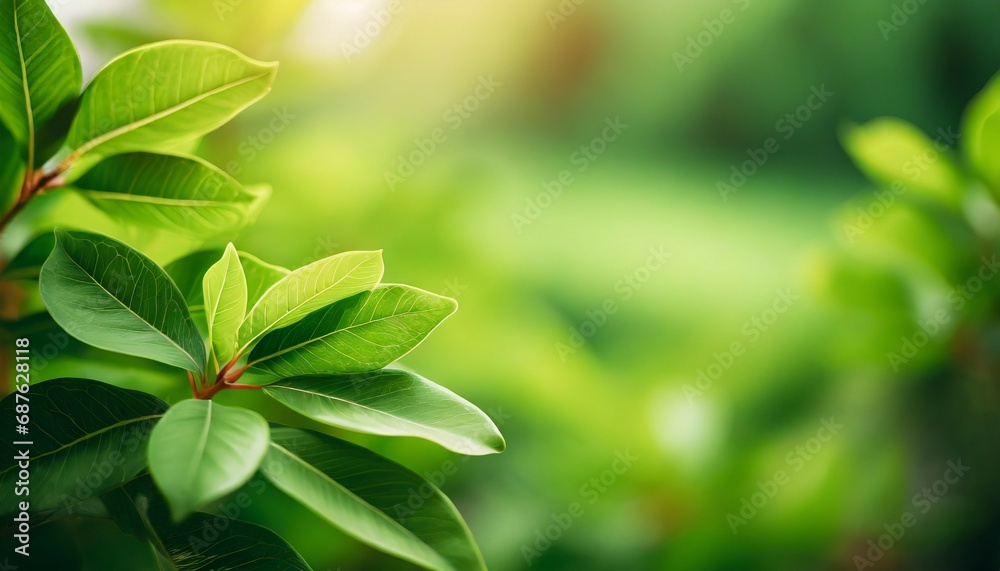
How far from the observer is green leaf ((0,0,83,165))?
1.18 feet

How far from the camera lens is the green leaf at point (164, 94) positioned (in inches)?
15.0

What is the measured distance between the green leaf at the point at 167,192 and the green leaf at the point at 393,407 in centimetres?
14

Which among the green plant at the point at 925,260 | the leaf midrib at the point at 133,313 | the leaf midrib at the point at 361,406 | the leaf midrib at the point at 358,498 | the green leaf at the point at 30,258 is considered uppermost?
the green plant at the point at 925,260

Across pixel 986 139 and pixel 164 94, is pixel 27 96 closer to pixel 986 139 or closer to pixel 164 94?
pixel 164 94

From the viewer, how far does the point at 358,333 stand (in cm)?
34

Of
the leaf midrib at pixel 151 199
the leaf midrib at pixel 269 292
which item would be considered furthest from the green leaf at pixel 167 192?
the leaf midrib at pixel 269 292

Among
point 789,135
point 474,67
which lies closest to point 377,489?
point 474,67

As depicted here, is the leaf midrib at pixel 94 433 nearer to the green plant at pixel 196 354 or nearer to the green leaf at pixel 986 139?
the green plant at pixel 196 354

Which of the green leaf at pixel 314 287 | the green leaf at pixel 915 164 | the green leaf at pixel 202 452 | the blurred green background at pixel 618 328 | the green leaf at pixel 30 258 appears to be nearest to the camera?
the green leaf at pixel 202 452

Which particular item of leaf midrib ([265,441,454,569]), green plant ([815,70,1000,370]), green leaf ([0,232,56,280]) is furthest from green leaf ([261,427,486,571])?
green plant ([815,70,1000,370])

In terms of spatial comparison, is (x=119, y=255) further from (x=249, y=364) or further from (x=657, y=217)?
(x=657, y=217)

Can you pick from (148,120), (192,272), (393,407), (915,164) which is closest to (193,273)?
(192,272)

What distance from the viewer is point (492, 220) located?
1224 millimetres

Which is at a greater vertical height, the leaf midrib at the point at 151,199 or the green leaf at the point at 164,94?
the green leaf at the point at 164,94
